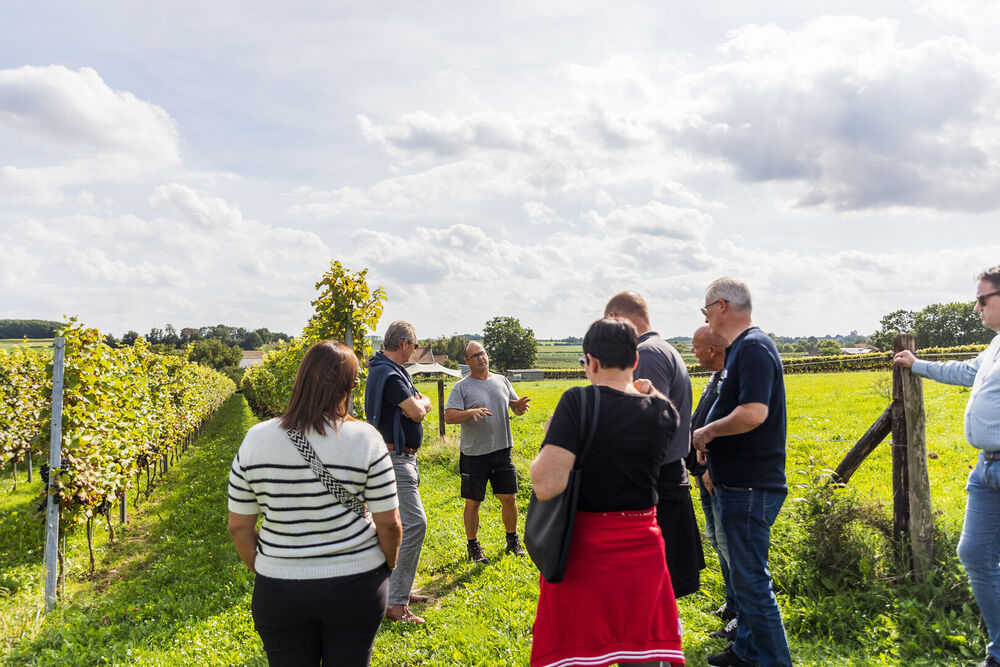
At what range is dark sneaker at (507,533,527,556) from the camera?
19.8ft

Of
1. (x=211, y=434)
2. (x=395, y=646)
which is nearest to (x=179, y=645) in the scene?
(x=395, y=646)

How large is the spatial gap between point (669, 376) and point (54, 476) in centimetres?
640

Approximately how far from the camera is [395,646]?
420 centimetres

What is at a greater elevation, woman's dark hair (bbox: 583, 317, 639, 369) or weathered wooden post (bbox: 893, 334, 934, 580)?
woman's dark hair (bbox: 583, 317, 639, 369)

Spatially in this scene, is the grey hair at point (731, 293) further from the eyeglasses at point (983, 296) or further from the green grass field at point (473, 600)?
the green grass field at point (473, 600)

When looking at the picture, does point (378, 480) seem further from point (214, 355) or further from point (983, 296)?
point (214, 355)

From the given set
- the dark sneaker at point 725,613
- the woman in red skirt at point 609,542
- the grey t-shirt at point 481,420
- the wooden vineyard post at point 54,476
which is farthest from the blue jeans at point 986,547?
the wooden vineyard post at point 54,476

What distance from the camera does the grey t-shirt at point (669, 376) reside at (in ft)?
11.4

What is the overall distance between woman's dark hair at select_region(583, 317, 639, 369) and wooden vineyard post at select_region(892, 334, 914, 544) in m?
2.86

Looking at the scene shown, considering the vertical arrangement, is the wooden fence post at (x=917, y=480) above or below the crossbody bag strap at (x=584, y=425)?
below

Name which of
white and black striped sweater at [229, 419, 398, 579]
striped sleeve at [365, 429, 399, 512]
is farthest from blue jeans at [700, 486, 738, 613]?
white and black striped sweater at [229, 419, 398, 579]

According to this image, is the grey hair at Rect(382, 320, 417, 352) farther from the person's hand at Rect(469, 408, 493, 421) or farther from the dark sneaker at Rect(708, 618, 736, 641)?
the dark sneaker at Rect(708, 618, 736, 641)

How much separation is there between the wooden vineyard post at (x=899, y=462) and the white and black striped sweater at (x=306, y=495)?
3919 millimetres

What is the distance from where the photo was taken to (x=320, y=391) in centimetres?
241
